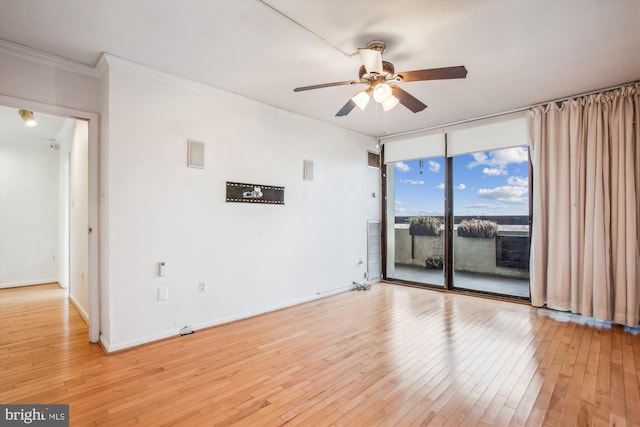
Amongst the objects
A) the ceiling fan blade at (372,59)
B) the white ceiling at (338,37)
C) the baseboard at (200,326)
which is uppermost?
the white ceiling at (338,37)

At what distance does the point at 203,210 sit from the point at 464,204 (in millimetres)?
4156

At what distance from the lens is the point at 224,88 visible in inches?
142

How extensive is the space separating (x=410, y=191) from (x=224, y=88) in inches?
151

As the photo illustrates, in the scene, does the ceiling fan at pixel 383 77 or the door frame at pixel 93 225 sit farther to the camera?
the door frame at pixel 93 225

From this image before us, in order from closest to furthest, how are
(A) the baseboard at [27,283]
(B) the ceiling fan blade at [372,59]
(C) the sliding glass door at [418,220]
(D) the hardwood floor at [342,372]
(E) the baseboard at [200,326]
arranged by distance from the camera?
(D) the hardwood floor at [342,372], (B) the ceiling fan blade at [372,59], (E) the baseboard at [200,326], (A) the baseboard at [27,283], (C) the sliding glass door at [418,220]

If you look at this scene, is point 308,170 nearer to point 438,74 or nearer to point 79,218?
point 438,74

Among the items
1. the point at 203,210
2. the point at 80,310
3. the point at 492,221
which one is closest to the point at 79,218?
the point at 80,310

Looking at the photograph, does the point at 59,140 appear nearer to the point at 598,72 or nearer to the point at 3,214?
the point at 3,214

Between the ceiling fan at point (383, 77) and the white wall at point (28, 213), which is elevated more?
the ceiling fan at point (383, 77)

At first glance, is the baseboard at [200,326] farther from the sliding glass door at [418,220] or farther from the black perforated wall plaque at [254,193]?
the sliding glass door at [418,220]

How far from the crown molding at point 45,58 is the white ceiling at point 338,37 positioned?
8cm

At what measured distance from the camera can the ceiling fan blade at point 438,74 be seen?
2.27 meters

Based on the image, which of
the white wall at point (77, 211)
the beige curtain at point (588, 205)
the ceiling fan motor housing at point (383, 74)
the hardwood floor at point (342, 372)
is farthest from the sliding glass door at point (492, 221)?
the white wall at point (77, 211)

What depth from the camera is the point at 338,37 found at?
2.57 m
